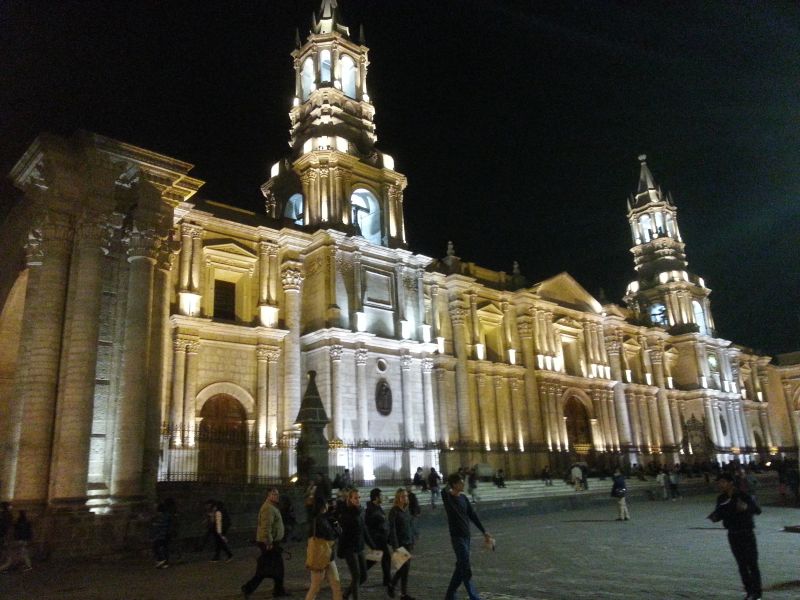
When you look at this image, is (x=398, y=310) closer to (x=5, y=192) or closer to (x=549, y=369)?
(x=549, y=369)

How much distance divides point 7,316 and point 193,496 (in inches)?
366

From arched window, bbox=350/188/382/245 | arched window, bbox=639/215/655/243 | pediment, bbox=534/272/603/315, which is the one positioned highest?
arched window, bbox=639/215/655/243

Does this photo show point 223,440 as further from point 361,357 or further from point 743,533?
point 743,533

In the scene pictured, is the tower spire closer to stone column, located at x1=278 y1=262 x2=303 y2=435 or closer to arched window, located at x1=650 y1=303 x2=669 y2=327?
arched window, located at x1=650 y1=303 x2=669 y2=327

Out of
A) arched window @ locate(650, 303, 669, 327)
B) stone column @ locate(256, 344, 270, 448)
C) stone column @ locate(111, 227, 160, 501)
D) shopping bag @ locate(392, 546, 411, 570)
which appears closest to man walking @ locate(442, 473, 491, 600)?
shopping bag @ locate(392, 546, 411, 570)

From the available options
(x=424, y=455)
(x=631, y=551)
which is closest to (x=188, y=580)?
(x=631, y=551)

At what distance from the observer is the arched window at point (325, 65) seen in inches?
1399

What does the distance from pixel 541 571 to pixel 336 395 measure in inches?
695

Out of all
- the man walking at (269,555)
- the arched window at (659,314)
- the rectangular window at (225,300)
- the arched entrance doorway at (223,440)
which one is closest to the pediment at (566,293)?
the arched window at (659,314)

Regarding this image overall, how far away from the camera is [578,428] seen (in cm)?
4247

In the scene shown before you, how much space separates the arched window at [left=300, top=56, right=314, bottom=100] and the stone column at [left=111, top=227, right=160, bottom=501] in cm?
2226

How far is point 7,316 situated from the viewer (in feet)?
67.7

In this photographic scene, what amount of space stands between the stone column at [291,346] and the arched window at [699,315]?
139ft

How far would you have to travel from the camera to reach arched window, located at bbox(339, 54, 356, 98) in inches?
1424
